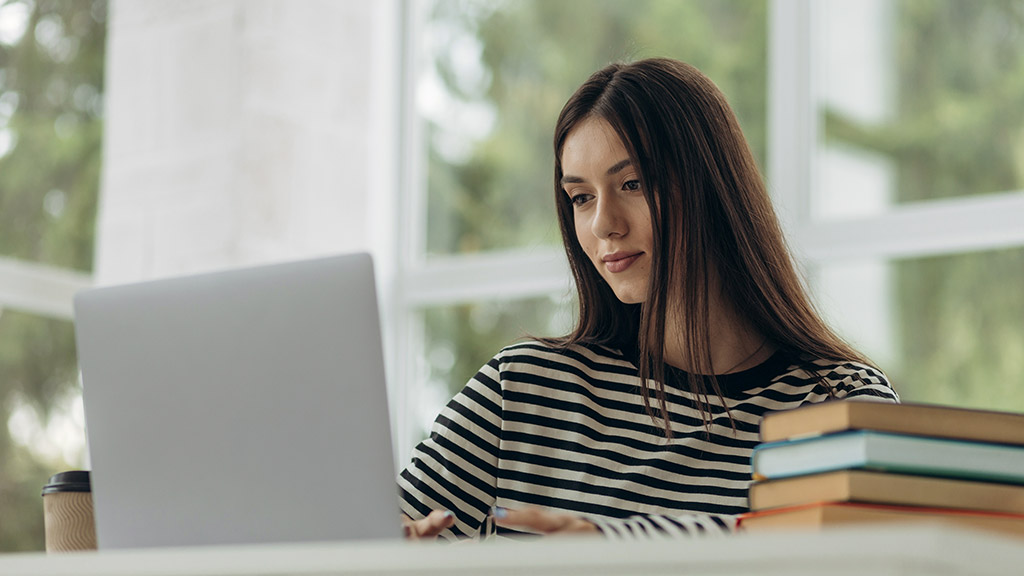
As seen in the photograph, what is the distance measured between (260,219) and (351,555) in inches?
82.6

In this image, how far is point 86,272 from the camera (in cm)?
285

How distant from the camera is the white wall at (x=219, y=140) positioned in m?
2.71

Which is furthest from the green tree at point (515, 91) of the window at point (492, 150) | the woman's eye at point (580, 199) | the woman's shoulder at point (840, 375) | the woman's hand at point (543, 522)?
the woman's hand at point (543, 522)

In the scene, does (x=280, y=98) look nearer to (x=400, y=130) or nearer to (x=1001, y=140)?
(x=400, y=130)

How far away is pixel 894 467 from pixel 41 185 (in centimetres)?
247

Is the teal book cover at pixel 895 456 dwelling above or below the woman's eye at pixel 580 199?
below

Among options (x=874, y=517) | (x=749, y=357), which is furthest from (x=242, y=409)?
(x=749, y=357)

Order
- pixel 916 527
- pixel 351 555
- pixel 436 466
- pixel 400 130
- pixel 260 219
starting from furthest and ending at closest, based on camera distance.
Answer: pixel 400 130 → pixel 260 219 → pixel 436 466 → pixel 351 555 → pixel 916 527

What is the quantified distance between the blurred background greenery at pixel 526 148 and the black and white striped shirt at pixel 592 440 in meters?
0.73

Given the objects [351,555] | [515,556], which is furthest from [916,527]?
[351,555]

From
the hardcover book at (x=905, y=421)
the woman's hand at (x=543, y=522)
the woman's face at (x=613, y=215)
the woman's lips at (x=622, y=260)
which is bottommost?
the woman's hand at (x=543, y=522)

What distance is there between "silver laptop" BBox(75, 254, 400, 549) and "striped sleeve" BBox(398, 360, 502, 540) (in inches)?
22.0

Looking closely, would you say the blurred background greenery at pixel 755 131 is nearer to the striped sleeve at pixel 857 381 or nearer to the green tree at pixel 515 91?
the green tree at pixel 515 91

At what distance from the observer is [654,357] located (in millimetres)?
1576
